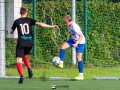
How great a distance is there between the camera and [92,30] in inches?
682

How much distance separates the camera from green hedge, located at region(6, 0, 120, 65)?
17.1 m

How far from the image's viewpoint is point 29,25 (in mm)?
11906

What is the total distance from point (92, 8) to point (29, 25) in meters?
5.93

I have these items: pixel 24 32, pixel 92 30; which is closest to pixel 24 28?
pixel 24 32

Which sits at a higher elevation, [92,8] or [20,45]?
[92,8]

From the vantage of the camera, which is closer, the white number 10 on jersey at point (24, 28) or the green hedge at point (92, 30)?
the white number 10 on jersey at point (24, 28)

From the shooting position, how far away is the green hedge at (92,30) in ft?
56.0

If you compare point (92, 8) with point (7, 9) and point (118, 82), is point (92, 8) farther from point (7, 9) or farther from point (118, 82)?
point (118, 82)

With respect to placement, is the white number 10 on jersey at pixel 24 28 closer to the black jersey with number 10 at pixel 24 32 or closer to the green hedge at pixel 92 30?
the black jersey with number 10 at pixel 24 32

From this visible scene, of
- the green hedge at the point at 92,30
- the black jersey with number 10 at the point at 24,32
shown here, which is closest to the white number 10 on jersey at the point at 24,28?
the black jersey with number 10 at the point at 24,32

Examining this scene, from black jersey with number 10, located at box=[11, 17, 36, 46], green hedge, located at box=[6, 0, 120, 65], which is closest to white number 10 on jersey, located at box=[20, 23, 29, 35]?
black jersey with number 10, located at box=[11, 17, 36, 46]

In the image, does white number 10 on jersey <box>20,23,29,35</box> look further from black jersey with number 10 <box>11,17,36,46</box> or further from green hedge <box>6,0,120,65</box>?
green hedge <box>6,0,120,65</box>

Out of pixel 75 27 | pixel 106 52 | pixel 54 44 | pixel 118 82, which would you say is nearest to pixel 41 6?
pixel 54 44

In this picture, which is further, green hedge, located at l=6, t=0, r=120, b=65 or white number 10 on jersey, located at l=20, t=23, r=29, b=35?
green hedge, located at l=6, t=0, r=120, b=65
